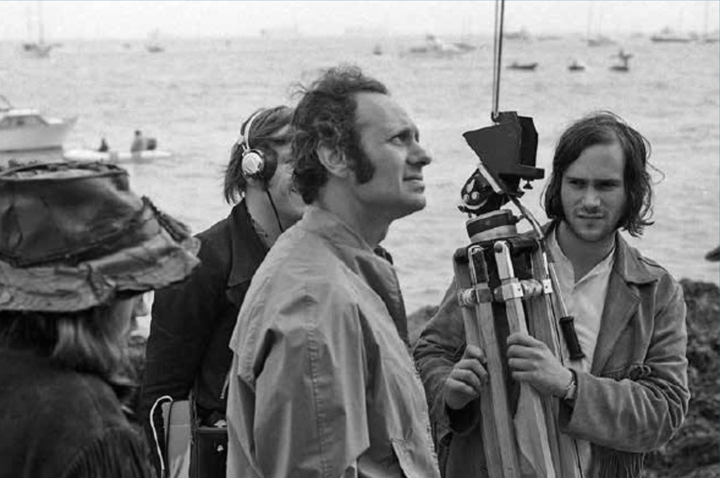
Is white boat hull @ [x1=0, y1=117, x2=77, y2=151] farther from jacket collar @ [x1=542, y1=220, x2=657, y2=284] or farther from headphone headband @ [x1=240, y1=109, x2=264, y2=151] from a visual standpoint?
jacket collar @ [x1=542, y1=220, x2=657, y2=284]

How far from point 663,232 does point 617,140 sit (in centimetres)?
1816

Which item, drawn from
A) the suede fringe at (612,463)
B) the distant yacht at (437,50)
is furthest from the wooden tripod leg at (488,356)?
the distant yacht at (437,50)

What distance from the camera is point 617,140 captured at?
372 centimetres


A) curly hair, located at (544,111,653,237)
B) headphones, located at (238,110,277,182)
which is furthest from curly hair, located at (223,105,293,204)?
curly hair, located at (544,111,653,237)

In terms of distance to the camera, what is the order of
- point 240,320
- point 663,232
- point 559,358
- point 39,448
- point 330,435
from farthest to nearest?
point 663,232 < point 559,358 < point 240,320 < point 330,435 < point 39,448

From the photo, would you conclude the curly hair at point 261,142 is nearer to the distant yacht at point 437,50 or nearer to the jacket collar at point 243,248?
the jacket collar at point 243,248

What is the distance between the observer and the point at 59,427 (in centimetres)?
230

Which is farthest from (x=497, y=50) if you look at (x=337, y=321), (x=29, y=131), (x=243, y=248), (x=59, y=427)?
(x=29, y=131)

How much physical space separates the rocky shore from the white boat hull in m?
29.0

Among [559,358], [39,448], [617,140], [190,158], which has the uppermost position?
[617,140]

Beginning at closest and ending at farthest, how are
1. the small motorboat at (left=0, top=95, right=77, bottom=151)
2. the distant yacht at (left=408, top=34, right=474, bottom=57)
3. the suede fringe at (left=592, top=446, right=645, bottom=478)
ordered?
the suede fringe at (left=592, top=446, right=645, bottom=478) → the small motorboat at (left=0, top=95, right=77, bottom=151) → the distant yacht at (left=408, top=34, right=474, bottom=57)

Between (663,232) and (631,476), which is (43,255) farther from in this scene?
(663,232)

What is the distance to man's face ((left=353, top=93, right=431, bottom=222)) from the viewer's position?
2889 millimetres

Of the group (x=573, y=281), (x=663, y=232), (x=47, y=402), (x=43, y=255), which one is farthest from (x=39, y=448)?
(x=663, y=232)
